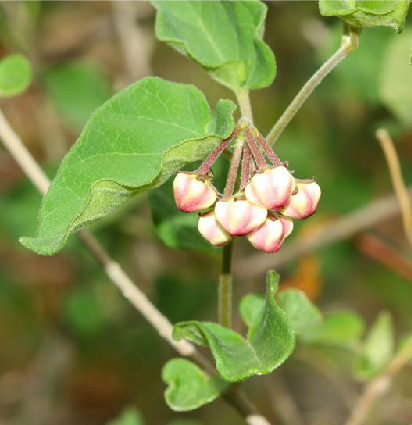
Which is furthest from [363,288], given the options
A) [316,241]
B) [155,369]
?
[316,241]

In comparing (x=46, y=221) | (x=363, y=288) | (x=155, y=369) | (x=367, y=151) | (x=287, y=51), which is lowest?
(x=363, y=288)

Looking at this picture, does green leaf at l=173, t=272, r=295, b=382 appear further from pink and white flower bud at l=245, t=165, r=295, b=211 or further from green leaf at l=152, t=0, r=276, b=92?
green leaf at l=152, t=0, r=276, b=92

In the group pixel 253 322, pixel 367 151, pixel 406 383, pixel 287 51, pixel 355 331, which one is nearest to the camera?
pixel 253 322

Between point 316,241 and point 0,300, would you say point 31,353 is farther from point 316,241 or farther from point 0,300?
point 316,241

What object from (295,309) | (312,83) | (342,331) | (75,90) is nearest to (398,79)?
(342,331)

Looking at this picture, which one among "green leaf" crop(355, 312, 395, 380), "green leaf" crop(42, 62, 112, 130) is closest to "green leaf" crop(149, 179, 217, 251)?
"green leaf" crop(355, 312, 395, 380)

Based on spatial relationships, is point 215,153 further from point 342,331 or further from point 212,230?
point 342,331

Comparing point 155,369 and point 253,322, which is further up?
point 253,322
